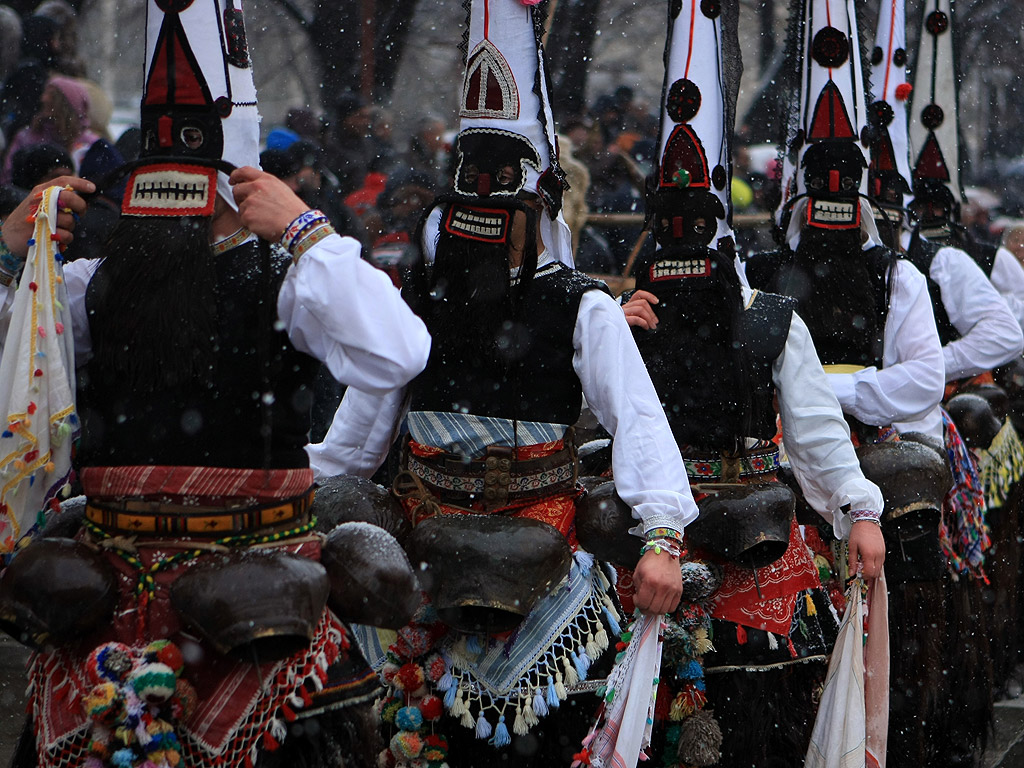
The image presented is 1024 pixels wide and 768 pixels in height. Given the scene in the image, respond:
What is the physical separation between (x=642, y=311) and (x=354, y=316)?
1859 mm

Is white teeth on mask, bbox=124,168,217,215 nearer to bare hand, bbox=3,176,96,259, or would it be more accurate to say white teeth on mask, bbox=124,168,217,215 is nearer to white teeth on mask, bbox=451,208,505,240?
bare hand, bbox=3,176,96,259

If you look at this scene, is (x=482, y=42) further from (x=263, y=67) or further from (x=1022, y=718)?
A: (x=263, y=67)

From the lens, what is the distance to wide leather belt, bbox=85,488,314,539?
2.96 m

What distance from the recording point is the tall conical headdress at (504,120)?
13.0 feet

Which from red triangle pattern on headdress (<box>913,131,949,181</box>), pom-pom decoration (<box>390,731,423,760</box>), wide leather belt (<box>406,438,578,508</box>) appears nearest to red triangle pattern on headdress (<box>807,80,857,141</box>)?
wide leather belt (<box>406,438,578,508</box>)

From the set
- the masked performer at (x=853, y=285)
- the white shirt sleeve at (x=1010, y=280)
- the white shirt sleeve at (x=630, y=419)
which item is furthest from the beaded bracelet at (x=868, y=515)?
the white shirt sleeve at (x=1010, y=280)

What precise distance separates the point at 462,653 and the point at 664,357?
1.34 meters

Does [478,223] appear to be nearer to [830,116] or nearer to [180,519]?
[180,519]

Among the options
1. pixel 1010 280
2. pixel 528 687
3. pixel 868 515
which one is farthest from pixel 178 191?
pixel 1010 280

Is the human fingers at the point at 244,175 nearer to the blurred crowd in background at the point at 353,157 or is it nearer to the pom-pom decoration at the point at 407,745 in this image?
the pom-pom decoration at the point at 407,745

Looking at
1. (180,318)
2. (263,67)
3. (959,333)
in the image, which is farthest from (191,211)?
(263,67)

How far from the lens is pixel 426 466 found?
13.0 feet

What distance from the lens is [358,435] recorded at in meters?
4.21

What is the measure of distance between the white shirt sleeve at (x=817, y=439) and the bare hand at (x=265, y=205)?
207 centimetres
